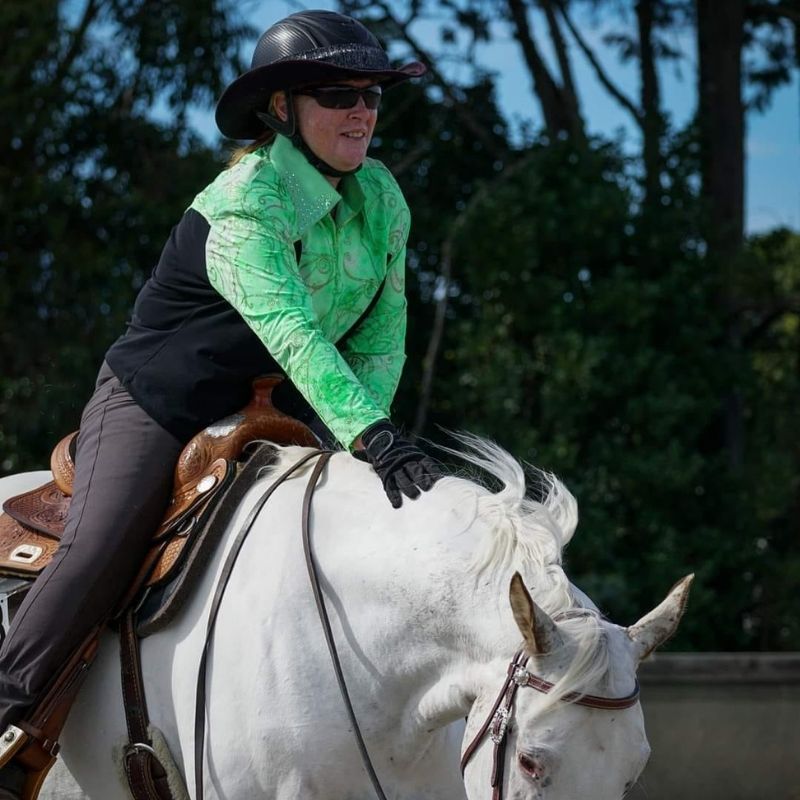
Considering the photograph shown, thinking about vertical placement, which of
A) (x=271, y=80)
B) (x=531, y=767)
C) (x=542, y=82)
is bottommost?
(x=531, y=767)

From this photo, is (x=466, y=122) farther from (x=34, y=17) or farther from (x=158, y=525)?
(x=158, y=525)

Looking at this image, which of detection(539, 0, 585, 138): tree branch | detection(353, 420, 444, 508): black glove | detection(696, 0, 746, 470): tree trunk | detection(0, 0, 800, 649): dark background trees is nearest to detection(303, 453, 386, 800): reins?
detection(353, 420, 444, 508): black glove

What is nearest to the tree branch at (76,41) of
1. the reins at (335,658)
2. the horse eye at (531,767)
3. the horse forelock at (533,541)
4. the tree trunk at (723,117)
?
the tree trunk at (723,117)

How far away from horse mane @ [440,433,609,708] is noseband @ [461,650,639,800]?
3cm

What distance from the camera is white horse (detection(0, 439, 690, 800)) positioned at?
2.30 meters

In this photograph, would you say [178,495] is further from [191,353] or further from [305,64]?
[305,64]

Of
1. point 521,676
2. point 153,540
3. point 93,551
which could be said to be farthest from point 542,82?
point 521,676

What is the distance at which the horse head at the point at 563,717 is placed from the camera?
2.27 meters

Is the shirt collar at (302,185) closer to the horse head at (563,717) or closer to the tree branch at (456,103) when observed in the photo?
the horse head at (563,717)

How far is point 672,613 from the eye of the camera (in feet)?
8.07

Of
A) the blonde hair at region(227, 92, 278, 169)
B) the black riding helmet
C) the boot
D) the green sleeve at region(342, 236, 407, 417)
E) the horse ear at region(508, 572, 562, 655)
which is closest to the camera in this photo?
the horse ear at region(508, 572, 562, 655)

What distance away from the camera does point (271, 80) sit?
121 inches

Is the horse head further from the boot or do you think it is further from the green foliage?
the green foliage

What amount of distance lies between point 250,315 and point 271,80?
618 millimetres
